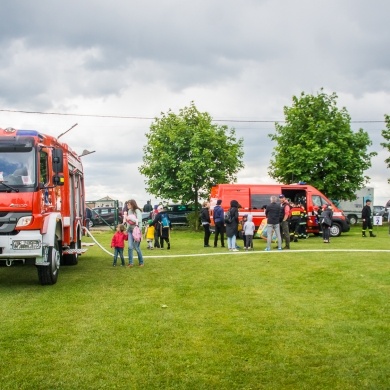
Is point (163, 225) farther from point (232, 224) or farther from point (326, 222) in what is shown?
point (326, 222)

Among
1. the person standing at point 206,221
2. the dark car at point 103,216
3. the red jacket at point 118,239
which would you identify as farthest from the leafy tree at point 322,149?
the red jacket at point 118,239

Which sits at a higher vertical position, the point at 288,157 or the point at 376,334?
the point at 288,157

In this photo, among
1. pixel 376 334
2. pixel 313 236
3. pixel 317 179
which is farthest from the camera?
pixel 317 179

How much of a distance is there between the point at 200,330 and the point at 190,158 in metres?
33.4

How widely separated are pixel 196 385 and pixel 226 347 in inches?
57.3

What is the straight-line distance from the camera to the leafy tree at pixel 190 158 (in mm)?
40500

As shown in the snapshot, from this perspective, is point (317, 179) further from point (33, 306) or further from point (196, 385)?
point (196, 385)

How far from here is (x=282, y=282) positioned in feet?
41.5

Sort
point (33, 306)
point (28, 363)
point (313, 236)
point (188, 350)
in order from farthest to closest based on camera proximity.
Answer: point (313, 236) → point (33, 306) → point (188, 350) → point (28, 363)

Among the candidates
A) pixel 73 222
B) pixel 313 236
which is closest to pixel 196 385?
pixel 73 222

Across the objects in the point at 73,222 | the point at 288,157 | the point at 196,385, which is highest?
the point at 288,157

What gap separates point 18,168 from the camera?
40.1 feet

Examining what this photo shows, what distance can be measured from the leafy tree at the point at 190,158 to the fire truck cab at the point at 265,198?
32.9 feet

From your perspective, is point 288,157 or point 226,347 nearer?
point 226,347
